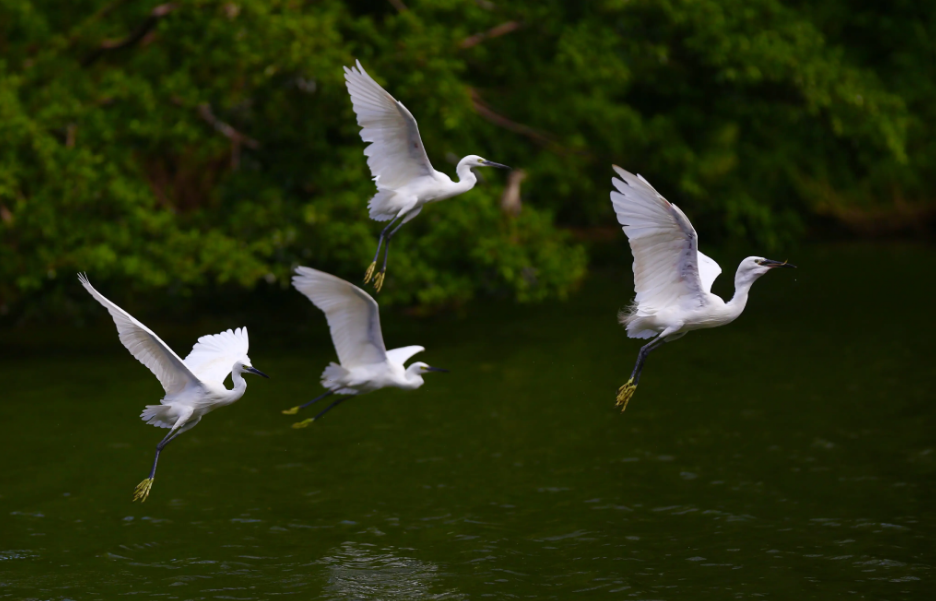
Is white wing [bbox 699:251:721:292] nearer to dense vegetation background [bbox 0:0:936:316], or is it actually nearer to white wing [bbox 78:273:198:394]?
white wing [bbox 78:273:198:394]

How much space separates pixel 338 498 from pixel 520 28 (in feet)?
38.3

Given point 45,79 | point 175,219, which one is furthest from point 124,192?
point 45,79

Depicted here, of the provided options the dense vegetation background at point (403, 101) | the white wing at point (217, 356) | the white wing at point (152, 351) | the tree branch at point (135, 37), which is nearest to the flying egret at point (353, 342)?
the white wing at point (217, 356)

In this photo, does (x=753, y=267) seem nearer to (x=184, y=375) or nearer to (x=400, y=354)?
(x=400, y=354)

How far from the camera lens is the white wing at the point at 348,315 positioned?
30.0ft

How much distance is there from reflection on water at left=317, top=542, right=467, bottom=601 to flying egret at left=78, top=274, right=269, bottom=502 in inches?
91.1

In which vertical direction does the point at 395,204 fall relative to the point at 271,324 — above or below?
above

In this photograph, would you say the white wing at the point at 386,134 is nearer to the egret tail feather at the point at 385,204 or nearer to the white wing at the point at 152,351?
the egret tail feather at the point at 385,204

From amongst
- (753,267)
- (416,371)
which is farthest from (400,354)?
(753,267)

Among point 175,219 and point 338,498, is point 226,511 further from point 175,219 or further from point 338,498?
point 175,219

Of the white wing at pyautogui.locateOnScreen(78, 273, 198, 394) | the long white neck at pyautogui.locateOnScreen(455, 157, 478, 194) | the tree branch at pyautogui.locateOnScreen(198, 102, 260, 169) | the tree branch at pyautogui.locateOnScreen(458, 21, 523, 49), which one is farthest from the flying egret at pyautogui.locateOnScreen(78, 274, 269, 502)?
the tree branch at pyautogui.locateOnScreen(458, 21, 523, 49)

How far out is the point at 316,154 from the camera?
827 inches

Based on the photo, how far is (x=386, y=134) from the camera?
32.4 feet

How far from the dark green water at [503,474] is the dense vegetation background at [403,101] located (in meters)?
1.89
